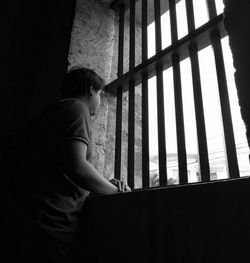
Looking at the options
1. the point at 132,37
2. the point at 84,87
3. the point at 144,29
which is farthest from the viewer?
the point at 132,37

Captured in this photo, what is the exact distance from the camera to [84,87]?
1.20 m

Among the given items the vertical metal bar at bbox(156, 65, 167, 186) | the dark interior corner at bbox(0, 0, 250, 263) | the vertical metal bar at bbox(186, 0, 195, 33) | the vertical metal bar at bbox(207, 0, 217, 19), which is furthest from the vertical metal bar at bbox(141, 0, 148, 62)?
the dark interior corner at bbox(0, 0, 250, 263)

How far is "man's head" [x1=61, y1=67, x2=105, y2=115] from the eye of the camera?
120cm

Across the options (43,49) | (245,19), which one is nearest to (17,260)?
(245,19)

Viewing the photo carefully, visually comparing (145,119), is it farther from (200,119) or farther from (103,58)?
(103,58)

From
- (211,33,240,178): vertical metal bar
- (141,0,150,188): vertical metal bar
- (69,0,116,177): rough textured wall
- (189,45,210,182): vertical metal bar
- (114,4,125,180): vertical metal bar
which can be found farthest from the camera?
(69,0,116,177): rough textured wall

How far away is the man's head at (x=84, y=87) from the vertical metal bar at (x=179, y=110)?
A: 0.50 meters

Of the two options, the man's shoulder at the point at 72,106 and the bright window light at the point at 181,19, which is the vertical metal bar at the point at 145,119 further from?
the man's shoulder at the point at 72,106

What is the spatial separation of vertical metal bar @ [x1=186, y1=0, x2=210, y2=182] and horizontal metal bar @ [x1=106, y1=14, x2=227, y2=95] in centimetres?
5

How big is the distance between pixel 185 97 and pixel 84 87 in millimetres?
683

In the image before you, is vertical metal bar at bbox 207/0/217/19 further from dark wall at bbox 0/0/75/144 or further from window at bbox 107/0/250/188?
dark wall at bbox 0/0/75/144

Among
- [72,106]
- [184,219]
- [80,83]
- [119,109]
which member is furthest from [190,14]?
[184,219]

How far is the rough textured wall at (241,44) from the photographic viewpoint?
0.73 meters

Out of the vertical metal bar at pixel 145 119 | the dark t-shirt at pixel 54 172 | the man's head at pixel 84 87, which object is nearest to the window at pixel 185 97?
the vertical metal bar at pixel 145 119
